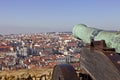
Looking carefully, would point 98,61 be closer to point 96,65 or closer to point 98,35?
point 96,65

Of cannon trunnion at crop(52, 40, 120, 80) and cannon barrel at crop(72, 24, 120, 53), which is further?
cannon barrel at crop(72, 24, 120, 53)

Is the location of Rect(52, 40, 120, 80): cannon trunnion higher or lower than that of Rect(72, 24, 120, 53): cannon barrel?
lower

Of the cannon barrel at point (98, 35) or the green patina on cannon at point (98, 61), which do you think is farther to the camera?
the cannon barrel at point (98, 35)

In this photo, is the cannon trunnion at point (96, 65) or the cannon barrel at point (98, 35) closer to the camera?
the cannon trunnion at point (96, 65)

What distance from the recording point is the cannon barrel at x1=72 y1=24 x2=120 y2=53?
10.9ft

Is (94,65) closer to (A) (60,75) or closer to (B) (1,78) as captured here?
(A) (60,75)

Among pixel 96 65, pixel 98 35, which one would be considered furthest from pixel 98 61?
pixel 98 35

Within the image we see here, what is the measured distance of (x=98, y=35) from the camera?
395 cm

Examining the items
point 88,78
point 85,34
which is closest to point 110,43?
point 88,78

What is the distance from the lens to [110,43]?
3.44 metres

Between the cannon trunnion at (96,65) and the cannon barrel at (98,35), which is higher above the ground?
the cannon barrel at (98,35)

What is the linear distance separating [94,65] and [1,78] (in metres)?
3.43

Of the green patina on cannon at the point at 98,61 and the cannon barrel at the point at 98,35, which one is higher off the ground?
the cannon barrel at the point at 98,35

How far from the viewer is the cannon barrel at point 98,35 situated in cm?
333
